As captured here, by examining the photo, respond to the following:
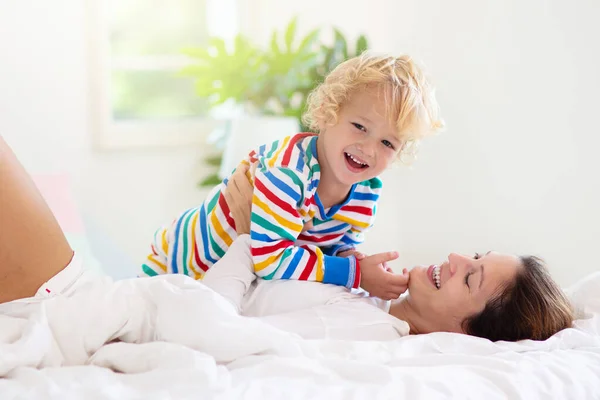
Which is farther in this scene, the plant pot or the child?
the plant pot

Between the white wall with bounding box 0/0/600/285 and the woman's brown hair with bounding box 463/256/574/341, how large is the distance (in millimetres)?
1046

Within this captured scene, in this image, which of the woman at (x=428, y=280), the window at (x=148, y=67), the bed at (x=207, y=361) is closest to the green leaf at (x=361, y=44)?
the window at (x=148, y=67)

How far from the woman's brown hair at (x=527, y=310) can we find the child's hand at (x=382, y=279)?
190 millimetres

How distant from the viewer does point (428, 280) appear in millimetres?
1723

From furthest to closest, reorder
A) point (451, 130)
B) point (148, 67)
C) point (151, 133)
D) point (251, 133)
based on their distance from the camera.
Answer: point (148, 67) < point (151, 133) < point (451, 130) < point (251, 133)

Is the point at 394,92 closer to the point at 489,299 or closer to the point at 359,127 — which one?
the point at 359,127

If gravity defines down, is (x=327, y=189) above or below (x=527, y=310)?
above

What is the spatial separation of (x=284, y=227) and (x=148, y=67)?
7.39 ft

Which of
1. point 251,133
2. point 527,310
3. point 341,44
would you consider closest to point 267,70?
point 341,44

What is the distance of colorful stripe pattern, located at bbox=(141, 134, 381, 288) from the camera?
1.63 metres

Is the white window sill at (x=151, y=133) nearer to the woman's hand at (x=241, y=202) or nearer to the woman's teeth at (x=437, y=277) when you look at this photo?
the woman's hand at (x=241, y=202)

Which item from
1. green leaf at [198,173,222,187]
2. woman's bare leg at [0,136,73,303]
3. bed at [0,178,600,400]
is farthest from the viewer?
green leaf at [198,173,222,187]

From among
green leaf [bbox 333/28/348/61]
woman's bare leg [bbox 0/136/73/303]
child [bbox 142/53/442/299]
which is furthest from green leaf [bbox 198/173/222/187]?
woman's bare leg [bbox 0/136/73/303]

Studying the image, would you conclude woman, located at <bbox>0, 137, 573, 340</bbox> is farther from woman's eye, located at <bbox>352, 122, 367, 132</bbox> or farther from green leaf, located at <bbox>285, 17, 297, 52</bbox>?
green leaf, located at <bbox>285, 17, 297, 52</bbox>
